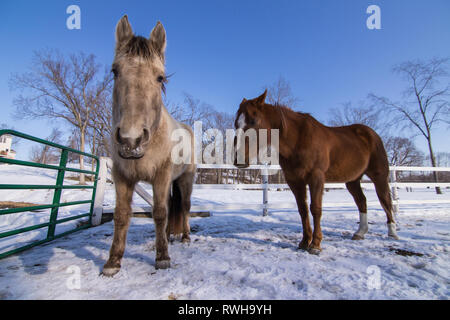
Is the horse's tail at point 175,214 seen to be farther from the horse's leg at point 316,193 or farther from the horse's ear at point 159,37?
the horse's ear at point 159,37

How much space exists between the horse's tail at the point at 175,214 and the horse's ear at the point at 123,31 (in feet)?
7.74

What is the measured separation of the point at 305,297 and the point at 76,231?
4.11 metres

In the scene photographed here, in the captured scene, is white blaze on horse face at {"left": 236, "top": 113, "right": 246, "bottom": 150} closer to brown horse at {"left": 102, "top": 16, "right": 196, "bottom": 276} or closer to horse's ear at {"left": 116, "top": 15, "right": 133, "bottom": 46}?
brown horse at {"left": 102, "top": 16, "right": 196, "bottom": 276}

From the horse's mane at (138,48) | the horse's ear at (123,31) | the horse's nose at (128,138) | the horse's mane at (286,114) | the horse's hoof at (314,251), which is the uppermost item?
the horse's ear at (123,31)

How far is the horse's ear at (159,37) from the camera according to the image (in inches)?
87.0

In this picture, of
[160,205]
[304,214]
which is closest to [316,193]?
[304,214]

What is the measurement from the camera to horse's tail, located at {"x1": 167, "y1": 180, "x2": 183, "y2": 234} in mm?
3381

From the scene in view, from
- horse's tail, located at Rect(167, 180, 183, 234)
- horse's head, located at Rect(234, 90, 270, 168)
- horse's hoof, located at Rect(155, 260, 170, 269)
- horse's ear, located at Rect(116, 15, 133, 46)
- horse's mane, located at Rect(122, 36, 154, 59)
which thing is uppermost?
horse's ear, located at Rect(116, 15, 133, 46)

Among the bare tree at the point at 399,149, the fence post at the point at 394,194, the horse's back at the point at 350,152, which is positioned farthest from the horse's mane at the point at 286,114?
the bare tree at the point at 399,149

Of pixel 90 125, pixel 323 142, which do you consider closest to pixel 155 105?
pixel 323 142

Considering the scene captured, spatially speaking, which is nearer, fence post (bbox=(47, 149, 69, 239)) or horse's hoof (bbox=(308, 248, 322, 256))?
horse's hoof (bbox=(308, 248, 322, 256))

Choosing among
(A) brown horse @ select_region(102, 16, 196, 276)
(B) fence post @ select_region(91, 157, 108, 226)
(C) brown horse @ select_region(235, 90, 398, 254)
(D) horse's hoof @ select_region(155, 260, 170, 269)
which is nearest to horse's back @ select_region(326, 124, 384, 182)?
(C) brown horse @ select_region(235, 90, 398, 254)

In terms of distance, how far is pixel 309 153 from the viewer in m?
3.00

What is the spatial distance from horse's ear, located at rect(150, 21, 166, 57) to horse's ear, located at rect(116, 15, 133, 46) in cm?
23
